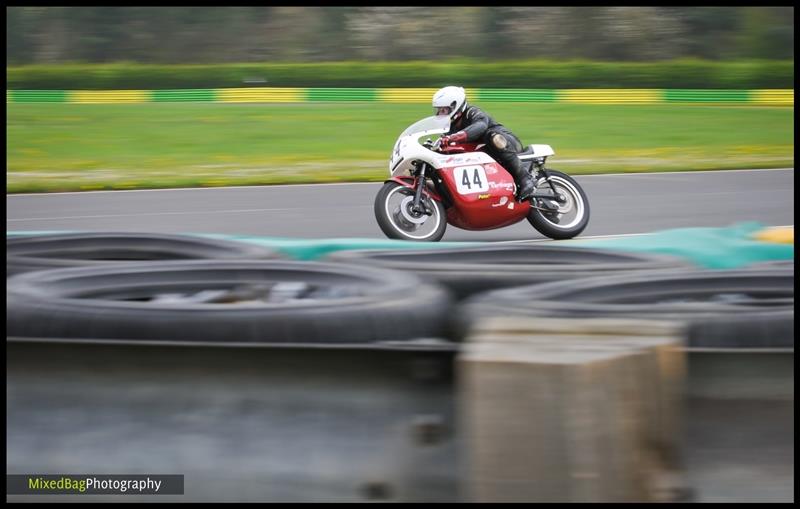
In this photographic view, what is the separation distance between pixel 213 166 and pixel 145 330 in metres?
17.1

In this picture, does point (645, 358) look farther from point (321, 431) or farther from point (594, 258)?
point (594, 258)

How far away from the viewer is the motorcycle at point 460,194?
976 centimetres

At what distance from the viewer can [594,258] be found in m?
6.05

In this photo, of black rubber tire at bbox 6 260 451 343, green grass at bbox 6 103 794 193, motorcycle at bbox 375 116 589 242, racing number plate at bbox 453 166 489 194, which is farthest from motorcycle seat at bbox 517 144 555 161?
green grass at bbox 6 103 794 193

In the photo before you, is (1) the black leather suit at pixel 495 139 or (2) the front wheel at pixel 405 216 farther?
(1) the black leather suit at pixel 495 139

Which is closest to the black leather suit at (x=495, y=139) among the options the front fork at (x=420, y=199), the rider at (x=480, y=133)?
the rider at (x=480, y=133)

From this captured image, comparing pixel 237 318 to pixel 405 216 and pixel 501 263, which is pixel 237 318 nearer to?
pixel 501 263

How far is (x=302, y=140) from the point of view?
2500 cm

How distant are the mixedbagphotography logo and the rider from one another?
6822 mm

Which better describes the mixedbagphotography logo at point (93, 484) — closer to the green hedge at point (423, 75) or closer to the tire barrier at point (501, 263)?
the tire barrier at point (501, 263)

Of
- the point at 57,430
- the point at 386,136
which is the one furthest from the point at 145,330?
the point at 386,136

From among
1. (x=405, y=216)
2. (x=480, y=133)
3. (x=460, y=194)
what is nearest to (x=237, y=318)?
(x=405, y=216)

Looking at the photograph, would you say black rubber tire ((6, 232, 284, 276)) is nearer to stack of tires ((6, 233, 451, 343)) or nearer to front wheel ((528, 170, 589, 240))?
stack of tires ((6, 233, 451, 343))

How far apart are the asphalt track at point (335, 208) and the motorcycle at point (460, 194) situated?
62cm
